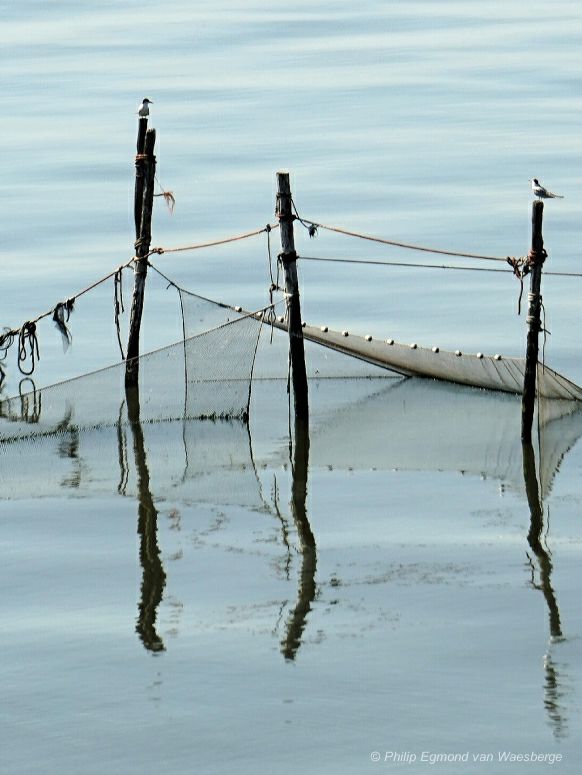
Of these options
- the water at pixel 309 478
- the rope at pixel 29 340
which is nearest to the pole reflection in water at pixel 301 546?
the water at pixel 309 478

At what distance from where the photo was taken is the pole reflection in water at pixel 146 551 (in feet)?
25.6

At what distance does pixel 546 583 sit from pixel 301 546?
5.32 ft

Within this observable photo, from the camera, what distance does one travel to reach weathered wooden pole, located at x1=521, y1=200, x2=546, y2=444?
10.9 meters

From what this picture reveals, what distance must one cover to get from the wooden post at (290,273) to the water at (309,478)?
0.63 meters

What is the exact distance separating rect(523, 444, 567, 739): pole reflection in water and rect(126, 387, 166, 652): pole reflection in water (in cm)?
200

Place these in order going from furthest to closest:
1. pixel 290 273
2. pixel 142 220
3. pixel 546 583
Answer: pixel 142 220 → pixel 290 273 → pixel 546 583

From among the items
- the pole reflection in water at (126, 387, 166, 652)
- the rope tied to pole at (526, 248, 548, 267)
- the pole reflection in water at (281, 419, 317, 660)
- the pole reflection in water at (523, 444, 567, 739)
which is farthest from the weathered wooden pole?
the pole reflection in water at (126, 387, 166, 652)

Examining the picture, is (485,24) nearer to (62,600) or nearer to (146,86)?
(146,86)

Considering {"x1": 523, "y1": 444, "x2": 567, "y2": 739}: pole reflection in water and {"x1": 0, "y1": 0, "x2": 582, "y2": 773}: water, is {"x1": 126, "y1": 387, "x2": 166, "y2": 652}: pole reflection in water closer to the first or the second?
{"x1": 0, "y1": 0, "x2": 582, "y2": 773}: water

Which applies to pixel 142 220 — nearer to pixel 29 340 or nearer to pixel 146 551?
pixel 29 340

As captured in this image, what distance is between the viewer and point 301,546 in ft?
30.0

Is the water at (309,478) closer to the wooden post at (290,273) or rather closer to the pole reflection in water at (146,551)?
the pole reflection in water at (146,551)

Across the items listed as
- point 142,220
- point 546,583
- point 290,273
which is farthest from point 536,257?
point 142,220

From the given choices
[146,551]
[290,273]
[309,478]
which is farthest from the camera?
[290,273]
